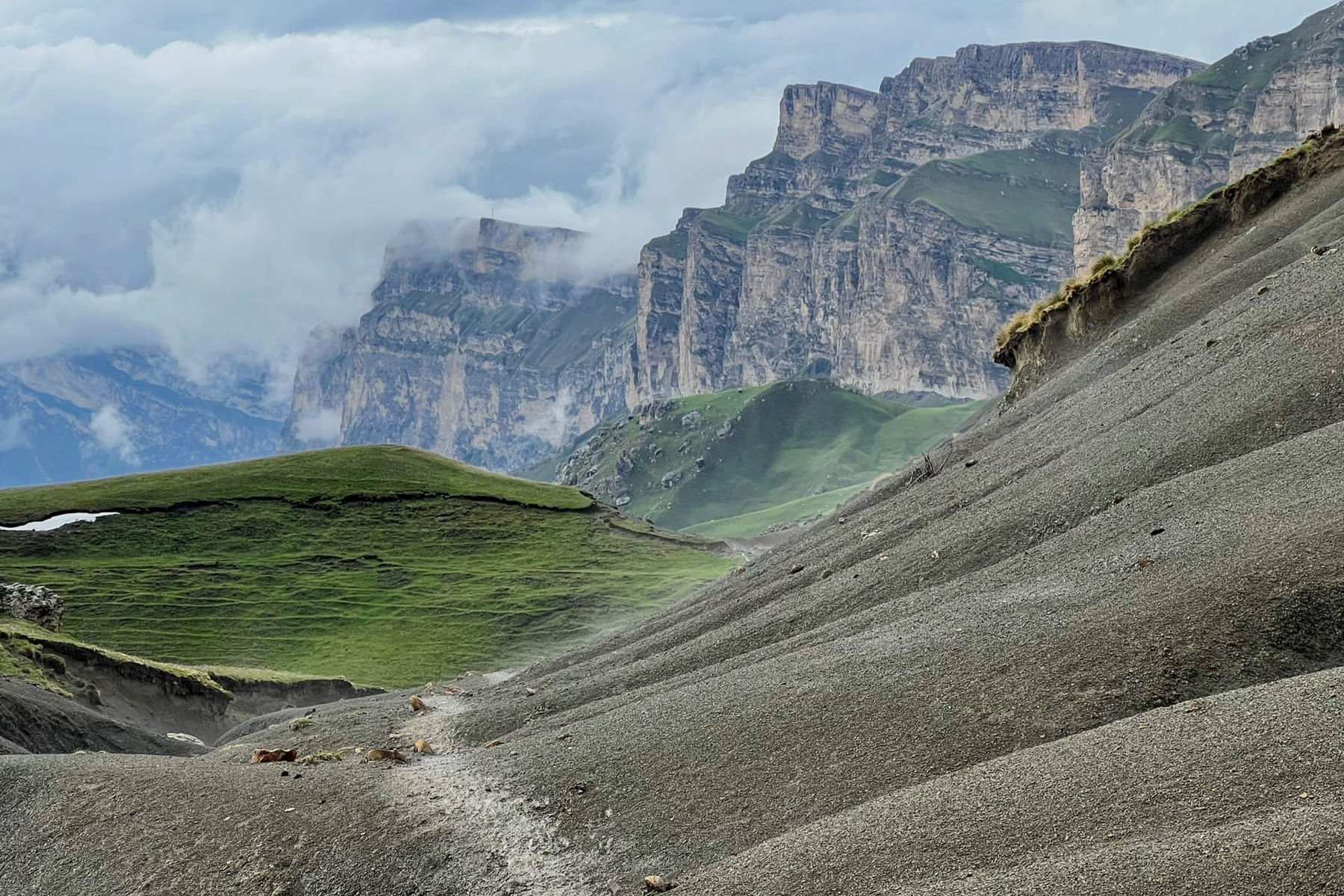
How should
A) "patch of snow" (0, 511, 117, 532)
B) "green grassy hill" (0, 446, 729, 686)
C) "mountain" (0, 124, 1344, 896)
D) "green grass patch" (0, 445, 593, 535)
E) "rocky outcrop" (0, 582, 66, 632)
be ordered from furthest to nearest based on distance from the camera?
1. "green grass patch" (0, 445, 593, 535)
2. "patch of snow" (0, 511, 117, 532)
3. "green grassy hill" (0, 446, 729, 686)
4. "rocky outcrop" (0, 582, 66, 632)
5. "mountain" (0, 124, 1344, 896)

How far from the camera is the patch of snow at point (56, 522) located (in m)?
117

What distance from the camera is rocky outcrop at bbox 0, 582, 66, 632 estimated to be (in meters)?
71.3

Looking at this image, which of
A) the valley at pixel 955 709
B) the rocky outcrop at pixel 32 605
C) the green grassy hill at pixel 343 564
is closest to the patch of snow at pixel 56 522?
the green grassy hill at pixel 343 564

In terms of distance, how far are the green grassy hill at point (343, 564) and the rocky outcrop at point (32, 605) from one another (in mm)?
16458

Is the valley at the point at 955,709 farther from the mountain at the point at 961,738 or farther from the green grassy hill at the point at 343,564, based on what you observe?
the green grassy hill at the point at 343,564

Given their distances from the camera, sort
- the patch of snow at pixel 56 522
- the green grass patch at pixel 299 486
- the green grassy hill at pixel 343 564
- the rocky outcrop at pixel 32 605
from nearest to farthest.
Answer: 1. the rocky outcrop at pixel 32 605
2. the green grassy hill at pixel 343 564
3. the patch of snow at pixel 56 522
4. the green grass patch at pixel 299 486

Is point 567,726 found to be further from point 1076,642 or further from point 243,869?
point 1076,642

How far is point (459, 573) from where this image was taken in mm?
119500

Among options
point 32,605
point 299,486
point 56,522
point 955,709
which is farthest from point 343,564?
point 955,709

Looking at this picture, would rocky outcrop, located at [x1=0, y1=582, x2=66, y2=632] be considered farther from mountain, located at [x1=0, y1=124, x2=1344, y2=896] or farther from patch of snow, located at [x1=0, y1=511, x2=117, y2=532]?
patch of snow, located at [x1=0, y1=511, x2=117, y2=532]

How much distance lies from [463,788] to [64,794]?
32.4ft

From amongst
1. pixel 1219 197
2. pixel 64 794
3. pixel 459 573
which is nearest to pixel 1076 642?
A: pixel 64 794

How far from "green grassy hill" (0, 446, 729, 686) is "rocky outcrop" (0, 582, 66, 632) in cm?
1646

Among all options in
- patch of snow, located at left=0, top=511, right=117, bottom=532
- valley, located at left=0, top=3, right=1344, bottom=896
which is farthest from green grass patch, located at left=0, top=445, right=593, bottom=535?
valley, located at left=0, top=3, right=1344, bottom=896
